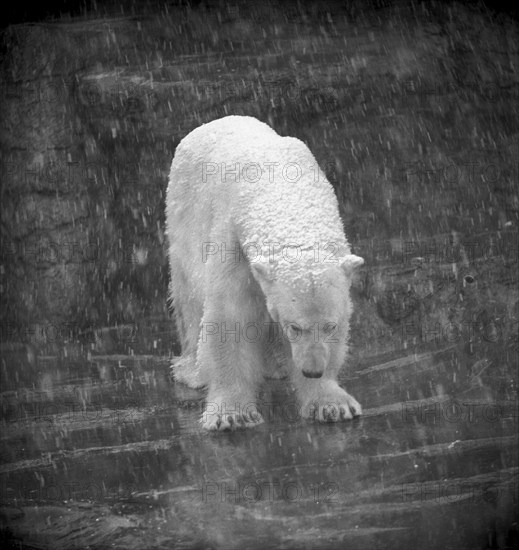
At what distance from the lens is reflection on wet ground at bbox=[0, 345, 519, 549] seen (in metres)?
4.54

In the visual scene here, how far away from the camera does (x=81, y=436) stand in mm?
6172

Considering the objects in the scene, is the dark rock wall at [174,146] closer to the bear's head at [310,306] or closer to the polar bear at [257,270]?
the polar bear at [257,270]

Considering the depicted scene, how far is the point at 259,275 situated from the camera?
5488mm

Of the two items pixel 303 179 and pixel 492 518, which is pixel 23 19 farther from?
pixel 492 518

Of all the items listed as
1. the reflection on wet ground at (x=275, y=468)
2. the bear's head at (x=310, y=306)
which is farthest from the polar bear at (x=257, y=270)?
the reflection on wet ground at (x=275, y=468)

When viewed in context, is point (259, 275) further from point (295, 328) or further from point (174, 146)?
point (174, 146)

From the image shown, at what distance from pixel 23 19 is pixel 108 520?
7707 mm

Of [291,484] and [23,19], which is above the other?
[23,19]

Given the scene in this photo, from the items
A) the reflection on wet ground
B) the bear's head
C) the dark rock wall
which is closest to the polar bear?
the bear's head

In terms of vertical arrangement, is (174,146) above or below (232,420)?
above

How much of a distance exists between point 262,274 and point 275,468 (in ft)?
3.80

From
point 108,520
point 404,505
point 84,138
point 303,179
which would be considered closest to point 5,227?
point 84,138

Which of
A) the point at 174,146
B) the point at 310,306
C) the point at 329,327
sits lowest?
the point at 329,327

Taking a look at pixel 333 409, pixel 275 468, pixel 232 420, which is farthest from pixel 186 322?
pixel 275 468
